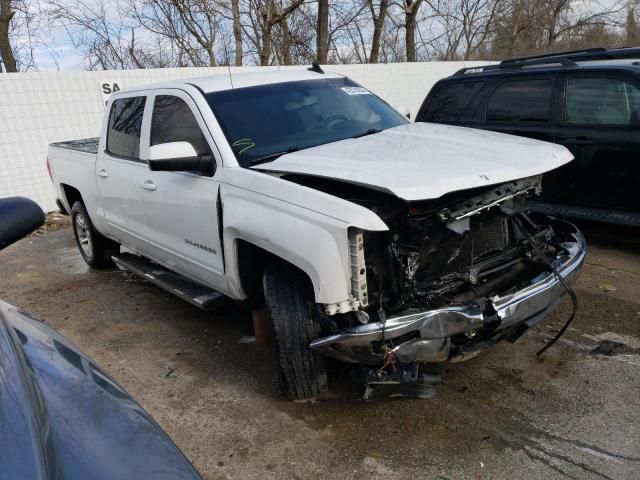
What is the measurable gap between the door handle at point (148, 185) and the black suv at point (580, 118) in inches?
152

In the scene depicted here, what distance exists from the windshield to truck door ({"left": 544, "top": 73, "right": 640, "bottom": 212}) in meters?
2.06

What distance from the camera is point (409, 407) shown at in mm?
3230

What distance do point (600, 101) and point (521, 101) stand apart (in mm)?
825

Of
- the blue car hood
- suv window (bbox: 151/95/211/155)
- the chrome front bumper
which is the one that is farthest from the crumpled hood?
the blue car hood

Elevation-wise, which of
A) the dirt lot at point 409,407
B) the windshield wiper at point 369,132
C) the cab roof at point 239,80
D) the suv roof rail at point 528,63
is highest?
the cab roof at point 239,80

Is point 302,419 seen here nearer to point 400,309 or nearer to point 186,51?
point 400,309

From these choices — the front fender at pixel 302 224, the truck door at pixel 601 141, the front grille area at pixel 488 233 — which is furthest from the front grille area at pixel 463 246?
the truck door at pixel 601 141

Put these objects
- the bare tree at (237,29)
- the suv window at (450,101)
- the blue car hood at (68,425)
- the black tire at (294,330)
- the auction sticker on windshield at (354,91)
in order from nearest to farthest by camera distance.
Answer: the blue car hood at (68,425) < the black tire at (294,330) < the auction sticker on windshield at (354,91) < the suv window at (450,101) < the bare tree at (237,29)

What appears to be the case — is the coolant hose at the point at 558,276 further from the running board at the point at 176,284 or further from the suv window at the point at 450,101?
the suv window at the point at 450,101

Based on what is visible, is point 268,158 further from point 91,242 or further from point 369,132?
point 91,242

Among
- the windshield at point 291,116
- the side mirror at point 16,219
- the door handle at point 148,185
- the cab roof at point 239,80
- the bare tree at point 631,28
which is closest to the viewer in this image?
the side mirror at point 16,219

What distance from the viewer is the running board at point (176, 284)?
3756 millimetres

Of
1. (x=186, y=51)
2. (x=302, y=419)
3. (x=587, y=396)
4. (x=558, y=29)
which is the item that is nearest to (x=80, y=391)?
(x=302, y=419)

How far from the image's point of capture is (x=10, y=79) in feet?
30.6
